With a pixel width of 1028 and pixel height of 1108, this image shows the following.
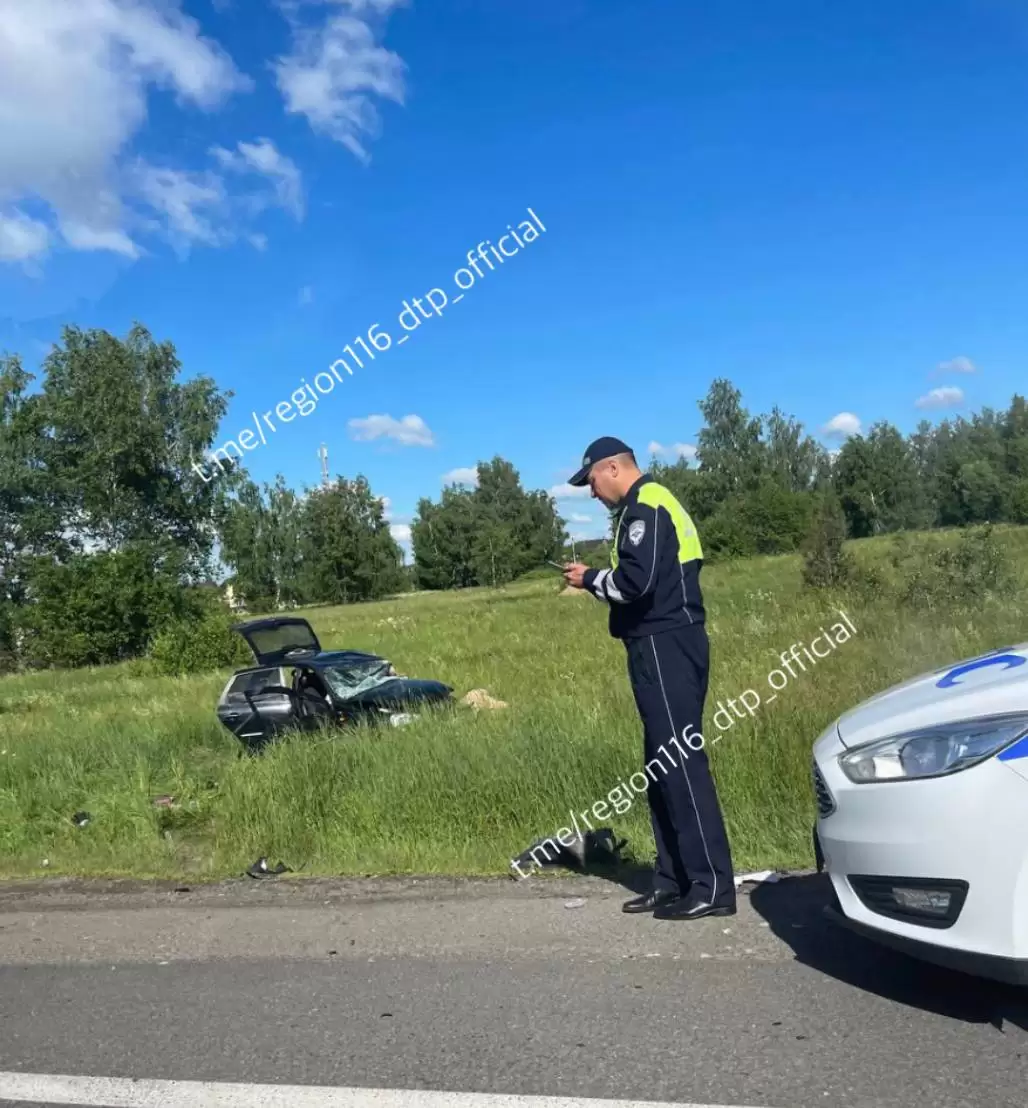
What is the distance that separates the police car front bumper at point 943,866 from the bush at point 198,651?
2495cm

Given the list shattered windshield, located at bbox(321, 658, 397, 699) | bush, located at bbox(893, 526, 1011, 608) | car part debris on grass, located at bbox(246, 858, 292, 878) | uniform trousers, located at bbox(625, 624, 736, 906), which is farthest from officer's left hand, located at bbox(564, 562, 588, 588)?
bush, located at bbox(893, 526, 1011, 608)

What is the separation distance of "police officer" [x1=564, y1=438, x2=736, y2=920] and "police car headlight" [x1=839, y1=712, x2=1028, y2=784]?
1.13 meters

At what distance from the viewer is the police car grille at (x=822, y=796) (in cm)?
340

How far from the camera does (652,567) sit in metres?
4.27

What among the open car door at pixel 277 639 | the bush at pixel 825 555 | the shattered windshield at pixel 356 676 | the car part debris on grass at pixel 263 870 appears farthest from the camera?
the bush at pixel 825 555

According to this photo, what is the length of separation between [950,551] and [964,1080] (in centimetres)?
1698

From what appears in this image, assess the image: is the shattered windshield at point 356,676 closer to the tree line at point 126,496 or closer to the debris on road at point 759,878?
the debris on road at point 759,878

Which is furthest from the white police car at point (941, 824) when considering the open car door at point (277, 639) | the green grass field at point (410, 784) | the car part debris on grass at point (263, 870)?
the open car door at point (277, 639)

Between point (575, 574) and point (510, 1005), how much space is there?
182 centimetres

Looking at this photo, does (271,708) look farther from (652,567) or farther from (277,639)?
(652,567)

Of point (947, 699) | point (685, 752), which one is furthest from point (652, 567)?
point (947, 699)

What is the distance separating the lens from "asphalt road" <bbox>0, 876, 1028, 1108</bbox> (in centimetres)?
295

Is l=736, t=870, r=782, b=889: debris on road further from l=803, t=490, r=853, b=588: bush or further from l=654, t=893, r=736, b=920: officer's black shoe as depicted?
l=803, t=490, r=853, b=588: bush

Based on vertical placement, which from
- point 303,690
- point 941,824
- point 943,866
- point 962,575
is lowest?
point 943,866
